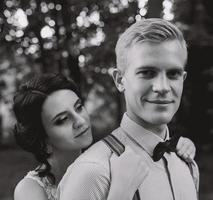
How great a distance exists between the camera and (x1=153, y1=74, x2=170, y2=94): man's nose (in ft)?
6.22

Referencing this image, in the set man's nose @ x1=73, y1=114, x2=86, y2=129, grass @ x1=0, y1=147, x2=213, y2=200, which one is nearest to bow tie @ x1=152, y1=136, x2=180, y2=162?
man's nose @ x1=73, y1=114, x2=86, y2=129

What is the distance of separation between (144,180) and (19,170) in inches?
440

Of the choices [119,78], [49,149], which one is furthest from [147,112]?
[49,149]

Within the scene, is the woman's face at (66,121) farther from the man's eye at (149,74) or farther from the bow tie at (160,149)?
the man's eye at (149,74)

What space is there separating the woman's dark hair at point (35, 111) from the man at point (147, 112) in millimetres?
991

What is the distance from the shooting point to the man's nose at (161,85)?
1.90m

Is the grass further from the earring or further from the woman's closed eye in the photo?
the woman's closed eye

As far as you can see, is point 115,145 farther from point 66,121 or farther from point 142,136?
point 66,121

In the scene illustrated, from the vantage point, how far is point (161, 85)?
190 centimetres

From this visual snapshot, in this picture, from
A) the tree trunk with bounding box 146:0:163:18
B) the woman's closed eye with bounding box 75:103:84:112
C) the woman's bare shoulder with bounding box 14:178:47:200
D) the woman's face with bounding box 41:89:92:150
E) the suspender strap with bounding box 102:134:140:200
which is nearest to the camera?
the suspender strap with bounding box 102:134:140:200

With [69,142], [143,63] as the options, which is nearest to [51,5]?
[69,142]

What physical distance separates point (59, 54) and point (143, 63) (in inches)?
112

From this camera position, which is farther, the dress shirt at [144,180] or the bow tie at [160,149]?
the bow tie at [160,149]

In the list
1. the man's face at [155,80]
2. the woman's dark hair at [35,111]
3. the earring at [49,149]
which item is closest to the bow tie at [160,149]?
the man's face at [155,80]
